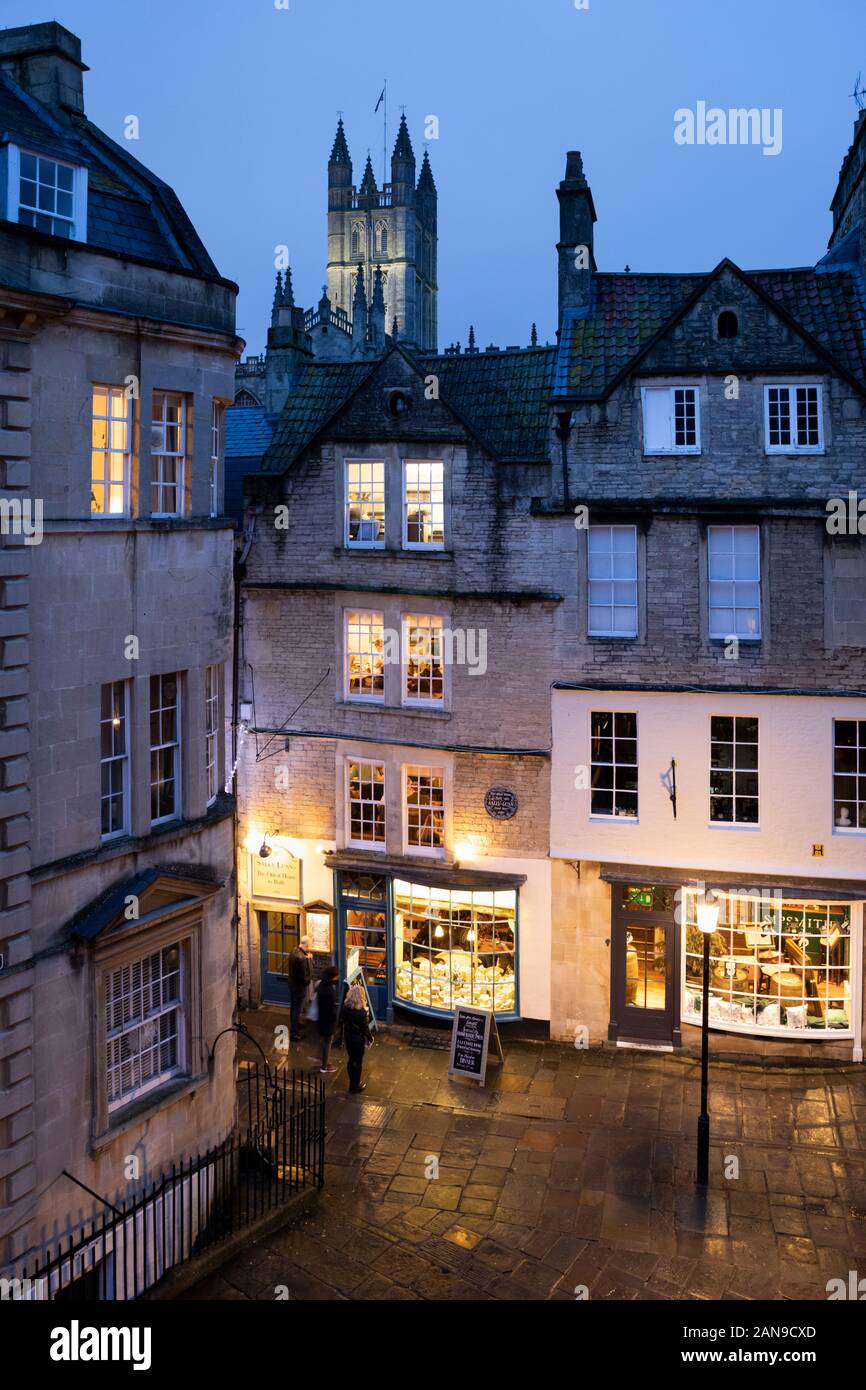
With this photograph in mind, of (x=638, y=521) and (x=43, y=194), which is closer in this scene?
(x=43, y=194)

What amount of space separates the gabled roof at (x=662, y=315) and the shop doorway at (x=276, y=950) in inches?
467

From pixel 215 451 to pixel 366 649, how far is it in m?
7.39

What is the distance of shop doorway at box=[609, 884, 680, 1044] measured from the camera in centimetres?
2039

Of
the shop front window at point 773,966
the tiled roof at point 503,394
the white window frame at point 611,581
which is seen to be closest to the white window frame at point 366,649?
the tiled roof at point 503,394

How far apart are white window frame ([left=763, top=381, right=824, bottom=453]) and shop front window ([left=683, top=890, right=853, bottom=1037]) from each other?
7928mm

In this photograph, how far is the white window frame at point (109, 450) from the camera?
1280cm

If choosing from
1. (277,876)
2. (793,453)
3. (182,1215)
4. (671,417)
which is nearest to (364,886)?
(277,876)

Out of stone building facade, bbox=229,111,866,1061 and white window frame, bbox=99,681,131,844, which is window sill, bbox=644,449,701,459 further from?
white window frame, bbox=99,681,131,844

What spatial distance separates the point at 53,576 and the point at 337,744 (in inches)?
417

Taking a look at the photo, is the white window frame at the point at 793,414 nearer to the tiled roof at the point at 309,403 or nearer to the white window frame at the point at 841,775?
the white window frame at the point at 841,775

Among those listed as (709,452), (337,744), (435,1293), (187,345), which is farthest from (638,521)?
(435,1293)

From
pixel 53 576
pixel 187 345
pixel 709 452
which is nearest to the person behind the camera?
pixel 53 576

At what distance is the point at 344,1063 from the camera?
20156mm
